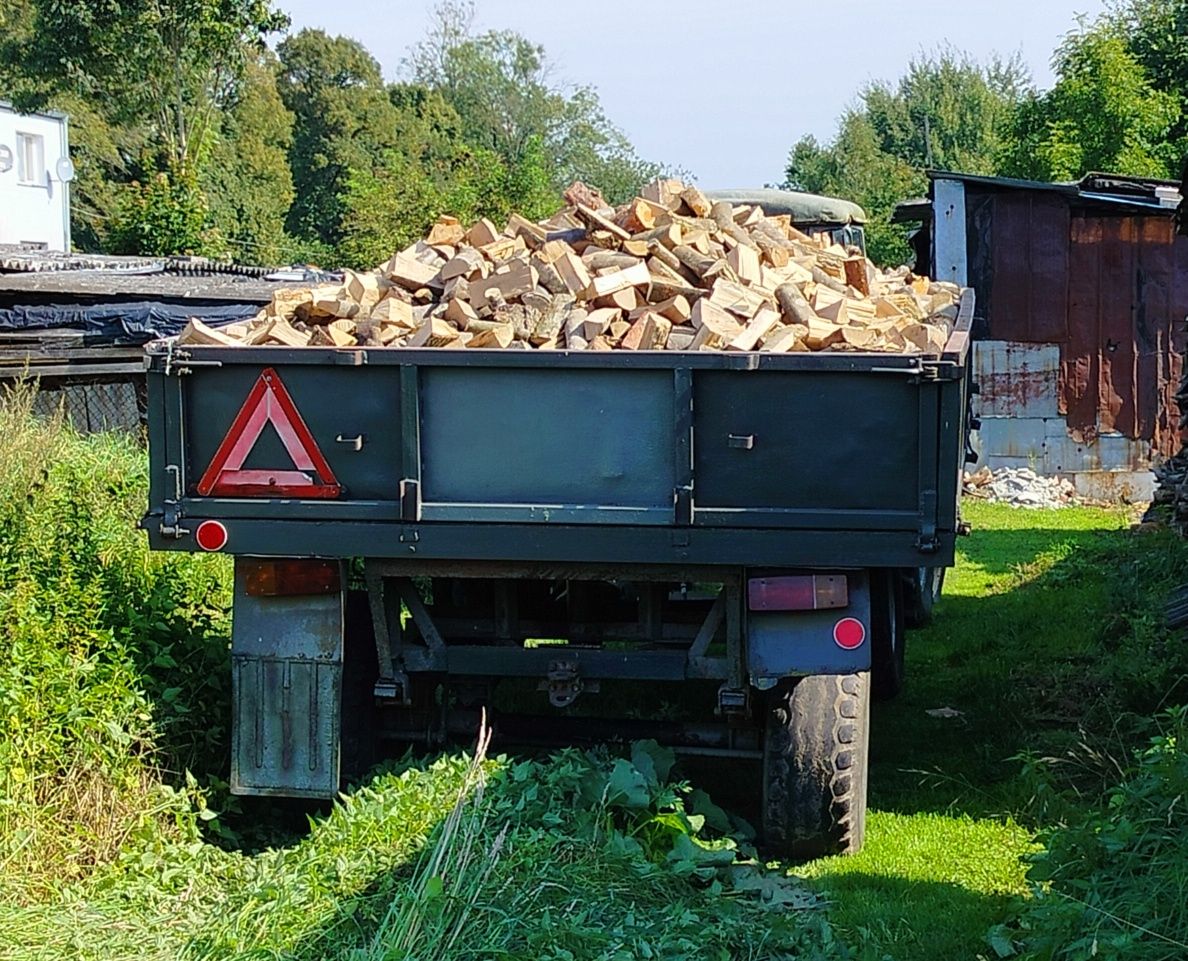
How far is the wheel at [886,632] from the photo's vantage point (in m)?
5.97

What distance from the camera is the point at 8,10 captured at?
51.6 metres

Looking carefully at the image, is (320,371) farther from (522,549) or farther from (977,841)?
(977,841)

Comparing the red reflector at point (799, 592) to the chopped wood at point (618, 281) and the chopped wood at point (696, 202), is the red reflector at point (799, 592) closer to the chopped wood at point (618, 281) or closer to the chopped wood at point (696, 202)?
the chopped wood at point (618, 281)

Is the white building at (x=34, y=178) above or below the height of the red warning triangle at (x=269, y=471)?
above

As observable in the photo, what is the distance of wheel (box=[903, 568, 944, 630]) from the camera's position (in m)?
6.78

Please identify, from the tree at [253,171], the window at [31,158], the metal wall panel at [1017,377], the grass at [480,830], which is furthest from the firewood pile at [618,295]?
the tree at [253,171]

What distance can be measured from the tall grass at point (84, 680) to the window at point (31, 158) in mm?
37276

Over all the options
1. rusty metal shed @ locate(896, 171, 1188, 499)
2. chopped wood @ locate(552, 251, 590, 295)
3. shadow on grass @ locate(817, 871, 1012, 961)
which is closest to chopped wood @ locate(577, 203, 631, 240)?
chopped wood @ locate(552, 251, 590, 295)

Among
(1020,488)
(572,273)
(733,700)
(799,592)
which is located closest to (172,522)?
(572,273)

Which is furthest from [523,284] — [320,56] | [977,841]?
[320,56]

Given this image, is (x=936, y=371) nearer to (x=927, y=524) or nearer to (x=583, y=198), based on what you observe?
(x=927, y=524)

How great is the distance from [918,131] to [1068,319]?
4517 cm

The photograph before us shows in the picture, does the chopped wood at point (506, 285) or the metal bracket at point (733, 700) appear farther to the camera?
the chopped wood at point (506, 285)

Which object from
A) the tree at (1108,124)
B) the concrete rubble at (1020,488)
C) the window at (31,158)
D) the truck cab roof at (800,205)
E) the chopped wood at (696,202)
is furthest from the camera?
the window at (31,158)
